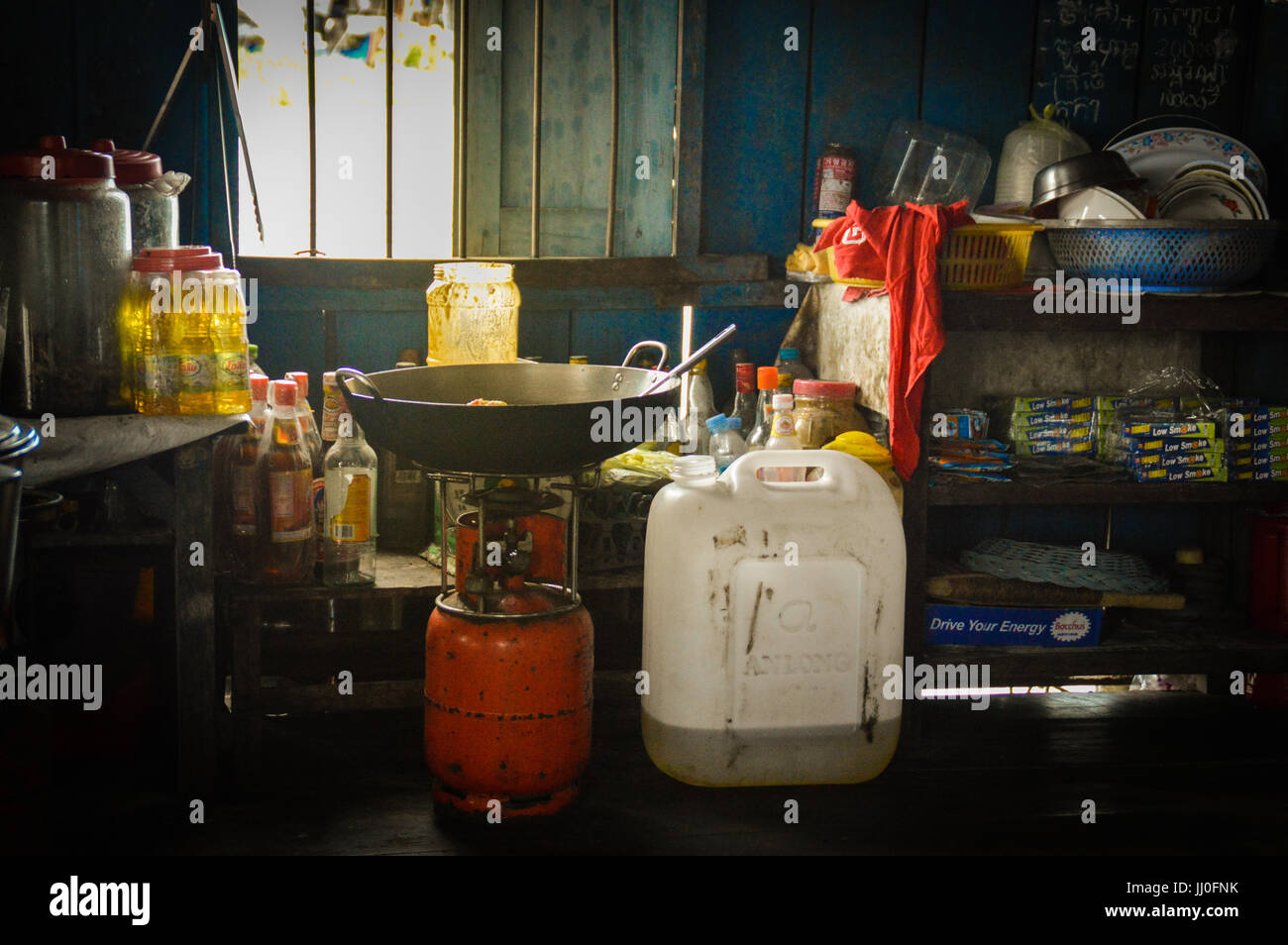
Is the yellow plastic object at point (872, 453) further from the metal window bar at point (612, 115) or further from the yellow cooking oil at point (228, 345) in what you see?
the yellow cooking oil at point (228, 345)

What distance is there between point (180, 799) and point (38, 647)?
44 centimetres

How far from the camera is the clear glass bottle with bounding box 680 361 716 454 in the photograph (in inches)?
139

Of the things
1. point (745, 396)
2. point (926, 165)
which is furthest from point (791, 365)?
point (926, 165)

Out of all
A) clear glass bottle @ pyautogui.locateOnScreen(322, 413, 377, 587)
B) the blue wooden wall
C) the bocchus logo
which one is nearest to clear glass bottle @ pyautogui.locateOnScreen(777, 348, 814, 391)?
the blue wooden wall

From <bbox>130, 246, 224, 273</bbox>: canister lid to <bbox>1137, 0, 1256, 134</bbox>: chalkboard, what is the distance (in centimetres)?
262

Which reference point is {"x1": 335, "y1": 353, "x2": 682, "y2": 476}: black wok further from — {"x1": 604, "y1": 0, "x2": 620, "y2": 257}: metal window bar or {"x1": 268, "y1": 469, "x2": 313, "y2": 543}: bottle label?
{"x1": 604, "y1": 0, "x2": 620, "y2": 257}: metal window bar

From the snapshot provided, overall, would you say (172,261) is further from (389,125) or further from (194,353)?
(389,125)

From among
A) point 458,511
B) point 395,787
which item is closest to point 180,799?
point 395,787

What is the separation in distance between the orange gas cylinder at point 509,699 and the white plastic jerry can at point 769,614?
228 mm

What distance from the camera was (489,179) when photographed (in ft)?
12.0

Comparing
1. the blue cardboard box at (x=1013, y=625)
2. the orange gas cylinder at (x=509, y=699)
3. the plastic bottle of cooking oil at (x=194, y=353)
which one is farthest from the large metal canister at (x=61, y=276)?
the blue cardboard box at (x=1013, y=625)
